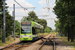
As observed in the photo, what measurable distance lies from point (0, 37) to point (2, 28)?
5.20 feet

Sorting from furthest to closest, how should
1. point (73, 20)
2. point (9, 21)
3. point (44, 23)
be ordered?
1. point (44, 23)
2. point (9, 21)
3. point (73, 20)

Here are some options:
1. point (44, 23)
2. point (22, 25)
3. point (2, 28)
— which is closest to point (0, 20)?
point (2, 28)

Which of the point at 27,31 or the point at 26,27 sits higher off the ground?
the point at 26,27

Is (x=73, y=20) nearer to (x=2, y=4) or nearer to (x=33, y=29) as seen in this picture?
(x=33, y=29)

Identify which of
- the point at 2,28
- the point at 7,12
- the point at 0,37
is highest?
the point at 7,12

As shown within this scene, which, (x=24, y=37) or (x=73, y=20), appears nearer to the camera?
(x=73, y=20)

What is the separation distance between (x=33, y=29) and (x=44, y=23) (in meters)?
101

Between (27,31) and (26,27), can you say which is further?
(26,27)

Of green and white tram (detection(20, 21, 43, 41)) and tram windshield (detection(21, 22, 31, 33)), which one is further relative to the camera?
tram windshield (detection(21, 22, 31, 33))

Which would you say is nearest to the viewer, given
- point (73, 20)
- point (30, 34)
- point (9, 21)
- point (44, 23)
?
point (73, 20)

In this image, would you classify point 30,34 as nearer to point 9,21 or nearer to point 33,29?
point 33,29

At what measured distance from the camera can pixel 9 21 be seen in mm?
26078

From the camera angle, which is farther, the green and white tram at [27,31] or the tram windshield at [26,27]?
the tram windshield at [26,27]

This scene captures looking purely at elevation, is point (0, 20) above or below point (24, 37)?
above
